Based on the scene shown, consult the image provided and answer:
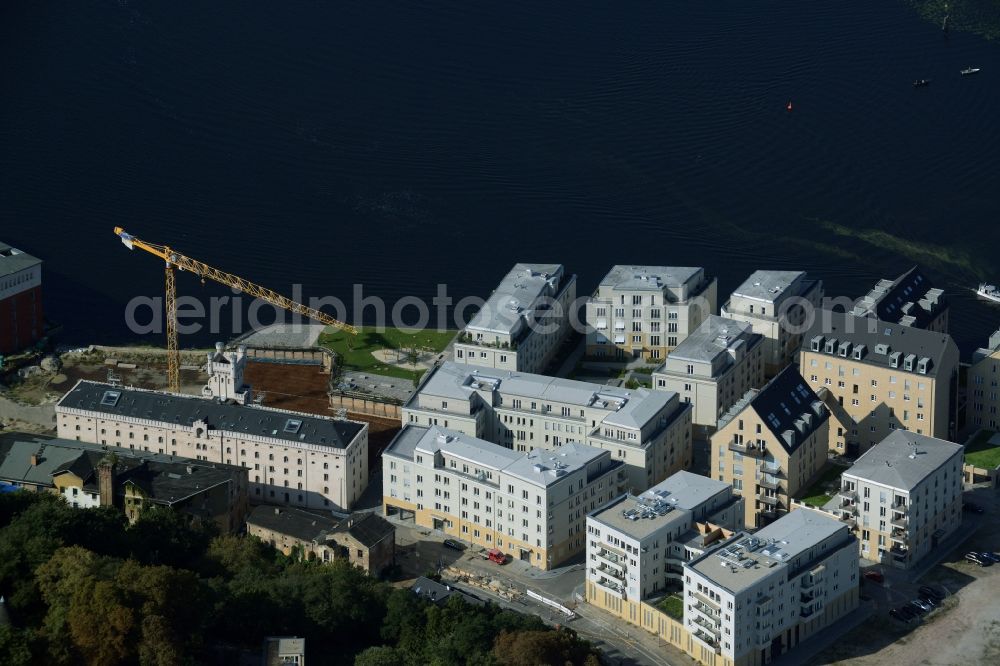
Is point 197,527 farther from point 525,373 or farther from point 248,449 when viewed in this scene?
point 525,373

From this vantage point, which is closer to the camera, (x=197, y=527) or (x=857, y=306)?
(x=197, y=527)

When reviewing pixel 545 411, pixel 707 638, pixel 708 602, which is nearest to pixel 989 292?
pixel 545 411

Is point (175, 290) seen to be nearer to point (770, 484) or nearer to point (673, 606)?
point (770, 484)

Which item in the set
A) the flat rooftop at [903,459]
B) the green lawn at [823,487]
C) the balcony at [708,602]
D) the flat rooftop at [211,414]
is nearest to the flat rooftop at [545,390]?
the flat rooftop at [211,414]

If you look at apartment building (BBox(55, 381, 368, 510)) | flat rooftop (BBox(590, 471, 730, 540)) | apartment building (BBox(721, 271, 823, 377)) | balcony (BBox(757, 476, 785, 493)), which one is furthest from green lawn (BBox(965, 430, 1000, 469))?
apartment building (BBox(55, 381, 368, 510))

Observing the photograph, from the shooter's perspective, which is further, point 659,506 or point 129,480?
point 129,480

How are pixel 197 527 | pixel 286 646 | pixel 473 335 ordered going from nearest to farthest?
1. pixel 286 646
2. pixel 197 527
3. pixel 473 335

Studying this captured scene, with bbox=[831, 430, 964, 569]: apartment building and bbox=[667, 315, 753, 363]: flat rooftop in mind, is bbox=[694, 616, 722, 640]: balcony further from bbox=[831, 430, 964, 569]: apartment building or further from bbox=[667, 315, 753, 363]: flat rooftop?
bbox=[667, 315, 753, 363]: flat rooftop

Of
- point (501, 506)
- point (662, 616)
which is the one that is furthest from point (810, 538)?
point (501, 506)
